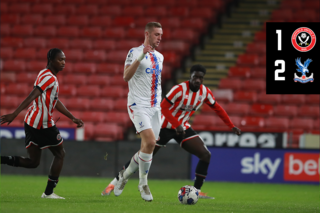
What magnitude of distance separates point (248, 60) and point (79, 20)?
5.16 metres

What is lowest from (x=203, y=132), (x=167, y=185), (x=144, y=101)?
(x=167, y=185)

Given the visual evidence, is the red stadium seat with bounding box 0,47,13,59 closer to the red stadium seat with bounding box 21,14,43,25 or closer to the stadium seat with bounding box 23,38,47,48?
the stadium seat with bounding box 23,38,47,48

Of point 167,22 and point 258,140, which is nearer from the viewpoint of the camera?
point 258,140

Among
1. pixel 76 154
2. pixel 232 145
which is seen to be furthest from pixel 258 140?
pixel 76 154

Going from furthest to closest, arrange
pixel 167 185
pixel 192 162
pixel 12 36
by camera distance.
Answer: pixel 12 36 < pixel 192 162 < pixel 167 185

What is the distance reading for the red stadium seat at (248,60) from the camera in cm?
1365

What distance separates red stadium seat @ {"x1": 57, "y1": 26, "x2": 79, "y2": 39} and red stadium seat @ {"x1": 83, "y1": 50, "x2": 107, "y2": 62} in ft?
2.97

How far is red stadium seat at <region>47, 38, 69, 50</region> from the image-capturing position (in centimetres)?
1396

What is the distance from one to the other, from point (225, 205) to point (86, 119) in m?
6.92

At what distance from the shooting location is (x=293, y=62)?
11469mm

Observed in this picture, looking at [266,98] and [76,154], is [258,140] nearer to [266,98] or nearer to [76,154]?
[266,98]

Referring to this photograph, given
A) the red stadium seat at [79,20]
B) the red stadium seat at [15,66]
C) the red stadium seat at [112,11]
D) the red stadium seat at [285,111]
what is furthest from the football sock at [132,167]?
the red stadium seat at [112,11]

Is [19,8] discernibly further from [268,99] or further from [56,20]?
[268,99]

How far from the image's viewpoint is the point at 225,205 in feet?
18.9
